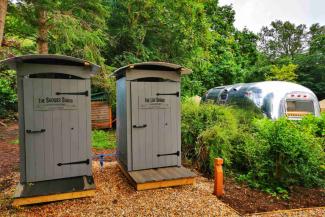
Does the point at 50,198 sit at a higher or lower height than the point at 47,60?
lower

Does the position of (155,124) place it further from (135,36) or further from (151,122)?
(135,36)

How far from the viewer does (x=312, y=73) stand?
78.9 ft

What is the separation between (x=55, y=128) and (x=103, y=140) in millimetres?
4382

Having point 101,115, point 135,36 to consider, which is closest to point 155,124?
point 101,115

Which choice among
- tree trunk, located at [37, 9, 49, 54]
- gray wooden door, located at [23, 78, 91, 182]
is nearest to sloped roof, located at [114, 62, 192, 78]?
gray wooden door, located at [23, 78, 91, 182]

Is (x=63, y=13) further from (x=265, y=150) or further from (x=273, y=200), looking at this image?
(x=273, y=200)

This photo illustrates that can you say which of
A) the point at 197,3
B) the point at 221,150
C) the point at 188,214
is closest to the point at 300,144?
the point at 221,150

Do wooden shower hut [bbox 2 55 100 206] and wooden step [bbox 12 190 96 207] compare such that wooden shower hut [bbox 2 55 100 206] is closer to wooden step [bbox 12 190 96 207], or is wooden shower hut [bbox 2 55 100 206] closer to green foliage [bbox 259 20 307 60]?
wooden step [bbox 12 190 96 207]

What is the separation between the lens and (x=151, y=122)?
4520 mm

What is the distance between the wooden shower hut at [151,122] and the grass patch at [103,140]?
9.58 ft

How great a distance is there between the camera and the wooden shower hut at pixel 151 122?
14.3 feet

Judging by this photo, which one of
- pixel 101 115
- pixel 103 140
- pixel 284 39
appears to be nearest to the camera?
pixel 103 140

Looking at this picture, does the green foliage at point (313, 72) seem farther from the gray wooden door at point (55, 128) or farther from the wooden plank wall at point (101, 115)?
the gray wooden door at point (55, 128)

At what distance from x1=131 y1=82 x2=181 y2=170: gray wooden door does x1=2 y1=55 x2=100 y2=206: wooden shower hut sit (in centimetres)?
80
